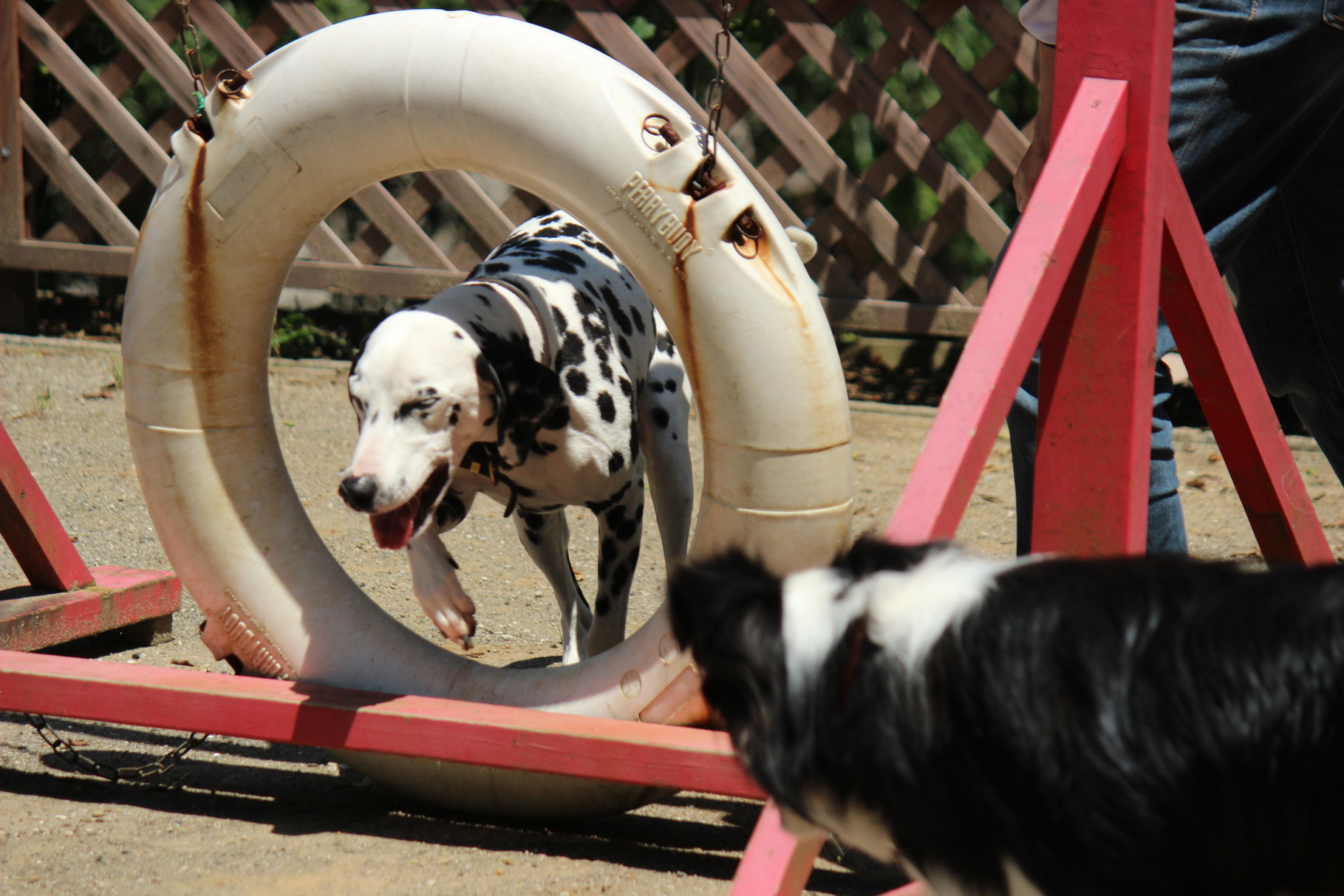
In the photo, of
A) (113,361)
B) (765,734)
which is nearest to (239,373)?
(765,734)

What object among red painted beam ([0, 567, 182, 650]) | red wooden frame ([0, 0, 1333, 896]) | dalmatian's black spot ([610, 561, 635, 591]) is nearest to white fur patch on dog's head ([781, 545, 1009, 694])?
red wooden frame ([0, 0, 1333, 896])

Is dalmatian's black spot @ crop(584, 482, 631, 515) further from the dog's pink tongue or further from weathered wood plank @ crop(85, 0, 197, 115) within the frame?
weathered wood plank @ crop(85, 0, 197, 115)

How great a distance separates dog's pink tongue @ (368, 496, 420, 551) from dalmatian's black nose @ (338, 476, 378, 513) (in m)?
0.11

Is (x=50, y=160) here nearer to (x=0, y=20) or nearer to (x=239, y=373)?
(x=0, y=20)

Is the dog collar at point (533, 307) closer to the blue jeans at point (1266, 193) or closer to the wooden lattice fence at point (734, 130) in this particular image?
the blue jeans at point (1266, 193)

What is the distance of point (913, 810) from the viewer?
1089mm

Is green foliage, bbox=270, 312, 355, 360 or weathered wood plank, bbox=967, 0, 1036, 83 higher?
weathered wood plank, bbox=967, 0, 1036, 83

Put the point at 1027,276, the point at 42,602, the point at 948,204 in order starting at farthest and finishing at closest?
the point at 948,204 → the point at 42,602 → the point at 1027,276

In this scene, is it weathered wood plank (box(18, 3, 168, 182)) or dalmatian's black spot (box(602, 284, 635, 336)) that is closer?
dalmatian's black spot (box(602, 284, 635, 336))

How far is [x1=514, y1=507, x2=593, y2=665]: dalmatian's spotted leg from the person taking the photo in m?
3.29

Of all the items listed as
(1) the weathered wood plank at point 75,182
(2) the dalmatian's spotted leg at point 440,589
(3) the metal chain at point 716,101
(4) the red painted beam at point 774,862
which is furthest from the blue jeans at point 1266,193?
(1) the weathered wood plank at point 75,182

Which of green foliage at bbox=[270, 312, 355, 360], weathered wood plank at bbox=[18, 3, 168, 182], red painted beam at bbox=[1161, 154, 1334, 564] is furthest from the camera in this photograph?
green foliage at bbox=[270, 312, 355, 360]

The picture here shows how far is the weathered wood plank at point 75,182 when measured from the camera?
21.5 feet

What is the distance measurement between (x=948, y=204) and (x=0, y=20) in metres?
Answer: 4.71
